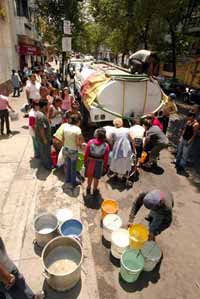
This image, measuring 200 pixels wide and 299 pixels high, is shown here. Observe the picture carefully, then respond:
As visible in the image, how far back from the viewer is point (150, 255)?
12.2 ft

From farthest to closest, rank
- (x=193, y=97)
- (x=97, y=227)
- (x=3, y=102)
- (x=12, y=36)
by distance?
(x=12, y=36)
(x=193, y=97)
(x=3, y=102)
(x=97, y=227)

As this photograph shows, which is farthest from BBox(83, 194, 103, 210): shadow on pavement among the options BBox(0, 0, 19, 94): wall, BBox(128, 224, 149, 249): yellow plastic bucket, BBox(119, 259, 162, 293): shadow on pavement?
BBox(0, 0, 19, 94): wall

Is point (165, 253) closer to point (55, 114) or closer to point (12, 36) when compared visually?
point (55, 114)

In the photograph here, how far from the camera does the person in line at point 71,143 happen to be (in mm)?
5124

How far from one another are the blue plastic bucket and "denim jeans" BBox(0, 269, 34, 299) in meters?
1.14

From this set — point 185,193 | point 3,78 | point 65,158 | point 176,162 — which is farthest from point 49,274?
point 3,78

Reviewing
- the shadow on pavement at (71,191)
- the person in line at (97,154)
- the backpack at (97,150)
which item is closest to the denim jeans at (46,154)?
the shadow on pavement at (71,191)

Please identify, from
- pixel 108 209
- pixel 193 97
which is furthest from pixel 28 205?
pixel 193 97

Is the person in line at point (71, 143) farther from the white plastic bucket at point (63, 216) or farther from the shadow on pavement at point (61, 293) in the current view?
the shadow on pavement at point (61, 293)

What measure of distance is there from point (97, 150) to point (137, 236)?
198 centimetres

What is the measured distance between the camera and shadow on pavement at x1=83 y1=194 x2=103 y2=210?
5220mm

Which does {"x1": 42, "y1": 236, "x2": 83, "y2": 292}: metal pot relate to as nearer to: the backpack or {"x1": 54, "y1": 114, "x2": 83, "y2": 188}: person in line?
the backpack

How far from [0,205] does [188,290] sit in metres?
3.96

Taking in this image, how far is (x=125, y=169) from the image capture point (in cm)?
602
